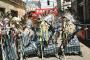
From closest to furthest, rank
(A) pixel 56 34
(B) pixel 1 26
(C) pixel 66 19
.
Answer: (B) pixel 1 26, (C) pixel 66 19, (A) pixel 56 34

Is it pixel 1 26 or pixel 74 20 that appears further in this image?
pixel 74 20

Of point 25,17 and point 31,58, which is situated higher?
point 25,17

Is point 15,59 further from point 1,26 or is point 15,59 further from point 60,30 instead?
point 60,30

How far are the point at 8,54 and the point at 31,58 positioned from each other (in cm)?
213

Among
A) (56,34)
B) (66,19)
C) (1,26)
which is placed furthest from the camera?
(56,34)

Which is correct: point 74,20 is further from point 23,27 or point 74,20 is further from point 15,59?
point 15,59

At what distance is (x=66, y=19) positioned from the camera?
35.8 feet

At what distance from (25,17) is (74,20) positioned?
224 cm

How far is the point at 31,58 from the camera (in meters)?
11.1

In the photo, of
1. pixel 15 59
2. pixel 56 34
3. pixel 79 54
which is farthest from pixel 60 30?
pixel 15 59

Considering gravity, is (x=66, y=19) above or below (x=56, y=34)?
above

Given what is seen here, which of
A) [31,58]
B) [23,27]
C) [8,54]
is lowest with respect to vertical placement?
[31,58]

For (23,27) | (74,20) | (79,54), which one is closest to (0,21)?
(23,27)

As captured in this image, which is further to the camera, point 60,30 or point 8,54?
point 60,30
